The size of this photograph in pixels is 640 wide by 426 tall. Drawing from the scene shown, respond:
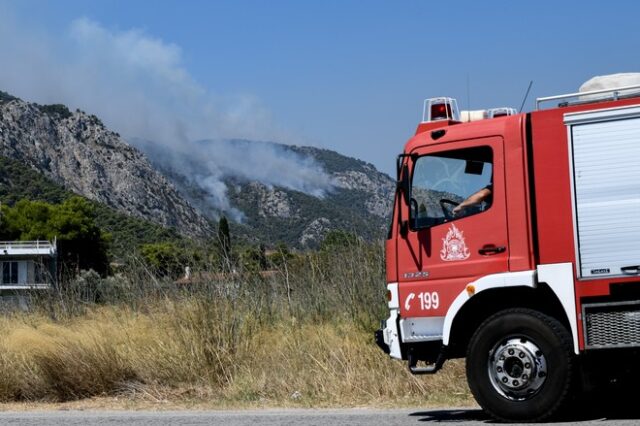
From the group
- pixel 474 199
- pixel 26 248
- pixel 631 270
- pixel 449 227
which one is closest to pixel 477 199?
pixel 474 199

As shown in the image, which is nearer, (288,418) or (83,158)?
(288,418)

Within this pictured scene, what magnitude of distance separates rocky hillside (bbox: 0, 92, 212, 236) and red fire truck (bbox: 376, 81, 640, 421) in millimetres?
146931

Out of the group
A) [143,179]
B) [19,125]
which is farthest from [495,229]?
[143,179]

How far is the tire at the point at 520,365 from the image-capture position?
345 inches

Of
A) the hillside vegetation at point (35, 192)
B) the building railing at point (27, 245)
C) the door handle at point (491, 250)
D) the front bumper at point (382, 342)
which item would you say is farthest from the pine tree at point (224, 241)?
the hillside vegetation at point (35, 192)

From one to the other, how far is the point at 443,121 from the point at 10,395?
23.2ft

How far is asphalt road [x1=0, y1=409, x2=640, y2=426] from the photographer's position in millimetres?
9203

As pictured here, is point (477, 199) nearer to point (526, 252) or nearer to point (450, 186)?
point (450, 186)

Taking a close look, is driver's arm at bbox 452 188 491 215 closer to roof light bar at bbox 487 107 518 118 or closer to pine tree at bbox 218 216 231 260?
roof light bar at bbox 487 107 518 118

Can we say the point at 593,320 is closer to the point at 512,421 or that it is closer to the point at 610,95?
the point at 512,421

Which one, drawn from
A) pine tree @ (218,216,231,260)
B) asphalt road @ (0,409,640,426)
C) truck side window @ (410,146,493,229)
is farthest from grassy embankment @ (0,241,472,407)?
truck side window @ (410,146,493,229)

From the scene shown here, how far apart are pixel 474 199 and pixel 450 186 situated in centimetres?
35

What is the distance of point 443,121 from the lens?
10.2m

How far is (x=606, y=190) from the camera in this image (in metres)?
8.89
